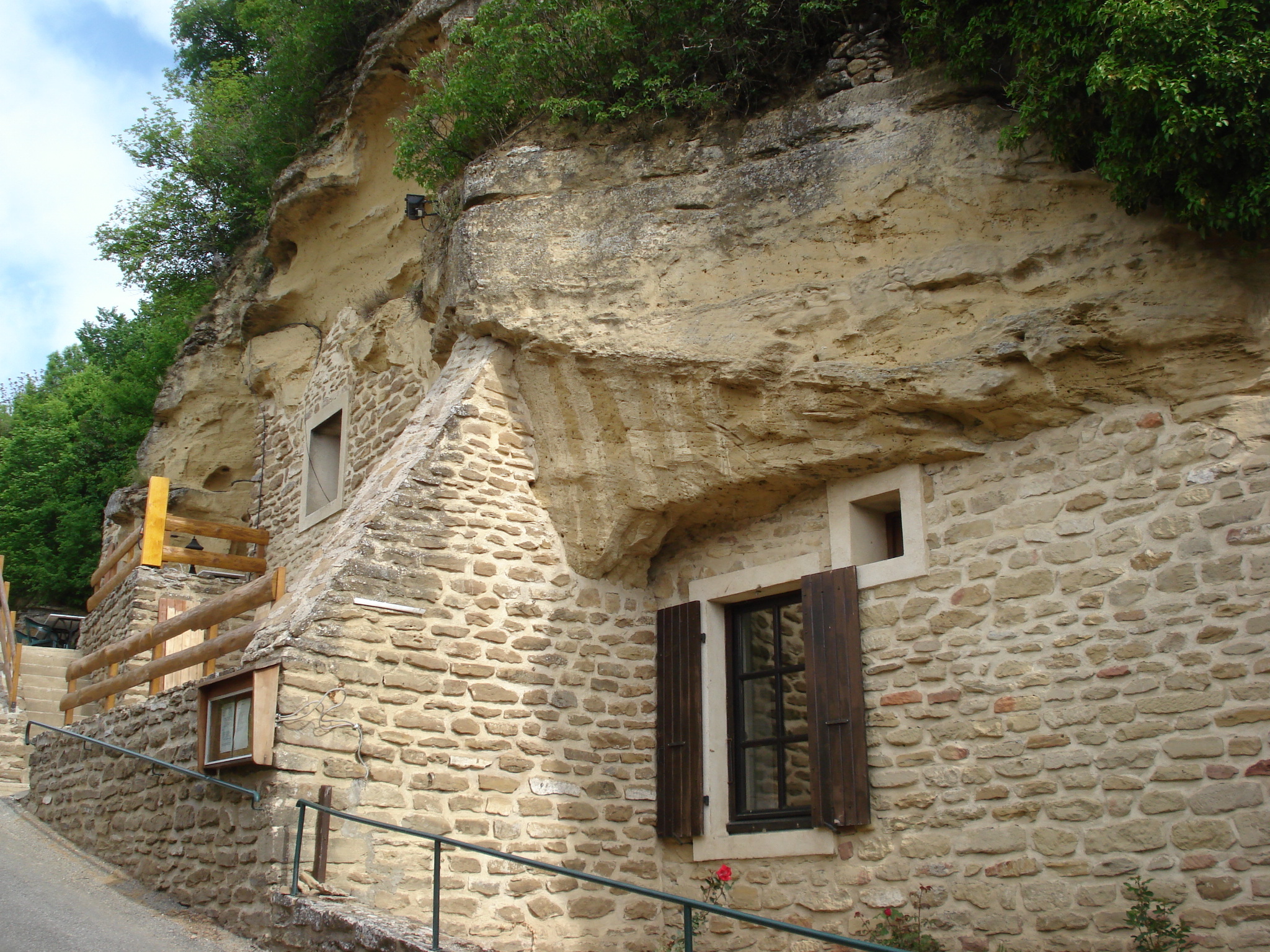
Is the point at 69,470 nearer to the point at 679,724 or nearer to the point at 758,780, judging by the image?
the point at 679,724

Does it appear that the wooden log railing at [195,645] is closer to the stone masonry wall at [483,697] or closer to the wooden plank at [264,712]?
the wooden plank at [264,712]

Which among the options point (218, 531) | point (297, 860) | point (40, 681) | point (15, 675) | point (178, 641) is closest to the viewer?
point (297, 860)

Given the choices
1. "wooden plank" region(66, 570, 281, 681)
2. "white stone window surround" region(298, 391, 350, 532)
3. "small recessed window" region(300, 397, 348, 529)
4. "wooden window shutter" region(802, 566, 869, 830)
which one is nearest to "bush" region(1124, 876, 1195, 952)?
"wooden window shutter" region(802, 566, 869, 830)

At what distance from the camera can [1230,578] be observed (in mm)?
5289

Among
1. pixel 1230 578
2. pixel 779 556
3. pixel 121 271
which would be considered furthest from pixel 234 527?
pixel 1230 578

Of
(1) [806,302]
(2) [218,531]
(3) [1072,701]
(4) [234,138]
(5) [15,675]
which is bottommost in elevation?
(3) [1072,701]

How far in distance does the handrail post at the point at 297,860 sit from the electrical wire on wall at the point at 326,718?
0.47m

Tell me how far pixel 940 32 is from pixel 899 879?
484cm

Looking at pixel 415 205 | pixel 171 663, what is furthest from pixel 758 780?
pixel 415 205

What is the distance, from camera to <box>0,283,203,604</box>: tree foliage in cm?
1748

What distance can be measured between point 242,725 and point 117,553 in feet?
26.3

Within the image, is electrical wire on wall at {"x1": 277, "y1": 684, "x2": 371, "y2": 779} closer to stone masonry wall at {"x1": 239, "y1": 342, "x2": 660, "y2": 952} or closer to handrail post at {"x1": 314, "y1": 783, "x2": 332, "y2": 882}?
stone masonry wall at {"x1": 239, "y1": 342, "x2": 660, "y2": 952}

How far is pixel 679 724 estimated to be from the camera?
7.57 meters

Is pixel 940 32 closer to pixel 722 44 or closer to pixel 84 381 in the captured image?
pixel 722 44
